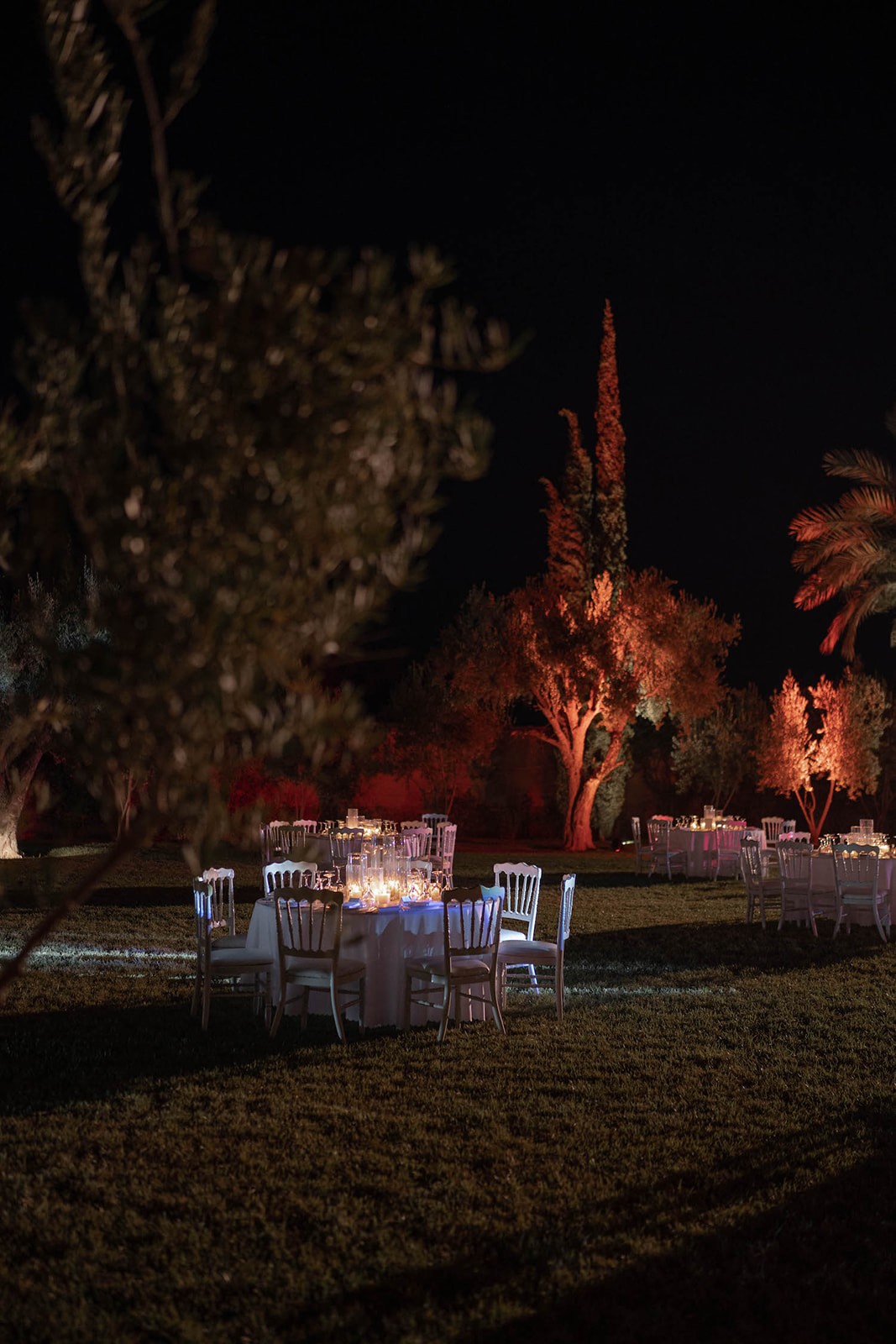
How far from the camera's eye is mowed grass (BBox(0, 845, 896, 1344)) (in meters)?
3.95

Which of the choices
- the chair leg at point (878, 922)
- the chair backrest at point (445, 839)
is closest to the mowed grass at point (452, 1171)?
the chair leg at point (878, 922)

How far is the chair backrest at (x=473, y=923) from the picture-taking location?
7.73 m

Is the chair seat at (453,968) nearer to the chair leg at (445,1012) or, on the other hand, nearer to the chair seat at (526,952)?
the chair leg at (445,1012)

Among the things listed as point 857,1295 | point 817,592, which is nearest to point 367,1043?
point 857,1295

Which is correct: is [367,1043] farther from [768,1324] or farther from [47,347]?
[47,347]

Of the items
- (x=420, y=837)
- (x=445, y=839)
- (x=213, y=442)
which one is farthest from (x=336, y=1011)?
(x=445, y=839)

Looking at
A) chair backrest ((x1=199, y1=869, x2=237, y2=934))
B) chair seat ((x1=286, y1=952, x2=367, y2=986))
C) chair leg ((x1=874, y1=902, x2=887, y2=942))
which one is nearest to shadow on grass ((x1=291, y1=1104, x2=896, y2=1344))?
chair seat ((x1=286, y1=952, x2=367, y2=986))

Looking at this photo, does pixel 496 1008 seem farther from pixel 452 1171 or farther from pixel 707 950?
pixel 707 950

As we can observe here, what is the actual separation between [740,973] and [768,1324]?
21.2 ft

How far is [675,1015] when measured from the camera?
27.5 feet

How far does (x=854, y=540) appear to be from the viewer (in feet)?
55.2

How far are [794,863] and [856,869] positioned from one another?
0.86 meters

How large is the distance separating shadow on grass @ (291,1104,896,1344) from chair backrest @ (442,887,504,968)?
2.79 meters

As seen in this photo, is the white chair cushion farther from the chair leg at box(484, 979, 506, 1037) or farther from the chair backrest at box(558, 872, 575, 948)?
the chair backrest at box(558, 872, 575, 948)
